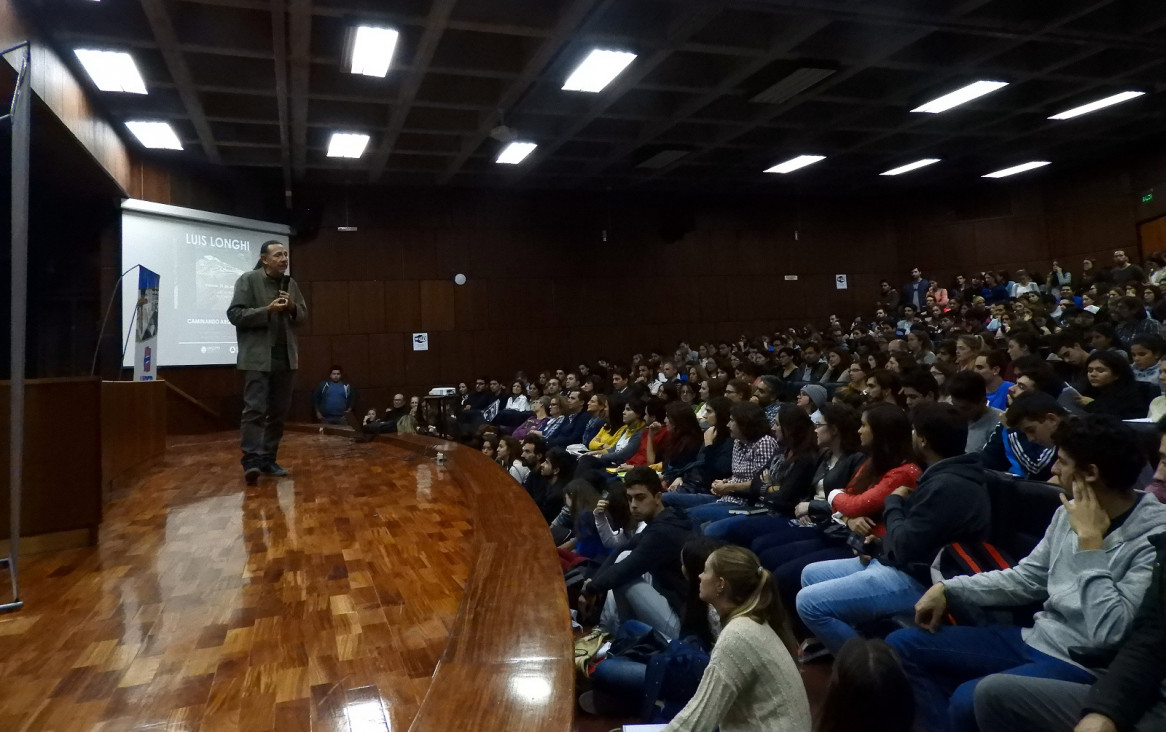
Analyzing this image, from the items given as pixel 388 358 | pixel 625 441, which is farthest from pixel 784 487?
pixel 388 358

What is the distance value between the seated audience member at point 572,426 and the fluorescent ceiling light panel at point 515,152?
249cm

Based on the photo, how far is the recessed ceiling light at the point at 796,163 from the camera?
6988mm

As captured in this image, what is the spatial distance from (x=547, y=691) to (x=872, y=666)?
0.44 meters

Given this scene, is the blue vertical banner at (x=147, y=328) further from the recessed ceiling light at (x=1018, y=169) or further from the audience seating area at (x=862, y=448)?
the recessed ceiling light at (x=1018, y=169)

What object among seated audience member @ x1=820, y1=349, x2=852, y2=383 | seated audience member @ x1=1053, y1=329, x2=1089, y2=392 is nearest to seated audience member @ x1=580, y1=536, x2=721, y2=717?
seated audience member @ x1=1053, y1=329, x2=1089, y2=392

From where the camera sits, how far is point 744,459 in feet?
8.95

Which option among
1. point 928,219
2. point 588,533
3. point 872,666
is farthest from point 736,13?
point 928,219

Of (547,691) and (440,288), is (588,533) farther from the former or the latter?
(440,288)

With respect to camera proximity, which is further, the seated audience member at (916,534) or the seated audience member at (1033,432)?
the seated audience member at (1033,432)

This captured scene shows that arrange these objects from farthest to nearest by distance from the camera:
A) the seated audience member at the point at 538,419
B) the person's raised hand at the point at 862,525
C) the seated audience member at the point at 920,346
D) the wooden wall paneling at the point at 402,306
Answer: the wooden wall paneling at the point at 402,306 < the seated audience member at the point at 538,419 < the seated audience member at the point at 920,346 < the person's raised hand at the point at 862,525

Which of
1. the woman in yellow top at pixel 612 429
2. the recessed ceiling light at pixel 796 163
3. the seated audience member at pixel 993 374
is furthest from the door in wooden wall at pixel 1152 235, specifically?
the woman in yellow top at pixel 612 429

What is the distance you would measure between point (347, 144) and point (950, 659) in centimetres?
587

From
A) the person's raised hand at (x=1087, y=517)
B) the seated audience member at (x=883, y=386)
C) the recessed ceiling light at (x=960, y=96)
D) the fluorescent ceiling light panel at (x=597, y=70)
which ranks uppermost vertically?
the recessed ceiling light at (x=960, y=96)

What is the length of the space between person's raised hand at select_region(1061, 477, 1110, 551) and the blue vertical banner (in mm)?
4347
